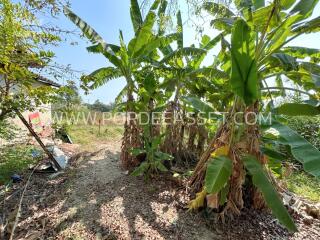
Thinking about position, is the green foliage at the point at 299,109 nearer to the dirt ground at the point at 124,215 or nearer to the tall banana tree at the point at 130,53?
the dirt ground at the point at 124,215

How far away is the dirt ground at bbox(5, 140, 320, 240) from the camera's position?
3.93 metres

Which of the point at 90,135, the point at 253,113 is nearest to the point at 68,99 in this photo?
the point at 253,113

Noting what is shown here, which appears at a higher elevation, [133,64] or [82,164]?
[133,64]

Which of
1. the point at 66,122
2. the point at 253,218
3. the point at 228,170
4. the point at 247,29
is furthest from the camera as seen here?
the point at 66,122

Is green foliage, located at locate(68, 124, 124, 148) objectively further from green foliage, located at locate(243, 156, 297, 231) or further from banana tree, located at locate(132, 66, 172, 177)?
green foliage, located at locate(243, 156, 297, 231)

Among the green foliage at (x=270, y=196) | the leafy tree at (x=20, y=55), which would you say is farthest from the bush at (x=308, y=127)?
the leafy tree at (x=20, y=55)

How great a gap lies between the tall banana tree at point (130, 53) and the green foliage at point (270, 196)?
3185mm

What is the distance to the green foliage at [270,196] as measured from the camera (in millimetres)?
3256

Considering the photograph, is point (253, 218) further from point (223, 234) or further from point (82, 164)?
→ point (82, 164)

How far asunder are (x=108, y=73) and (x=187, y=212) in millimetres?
3765

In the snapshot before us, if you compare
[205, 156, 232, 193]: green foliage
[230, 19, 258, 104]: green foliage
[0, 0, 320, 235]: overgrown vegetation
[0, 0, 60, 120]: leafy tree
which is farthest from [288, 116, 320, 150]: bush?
[0, 0, 60, 120]: leafy tree

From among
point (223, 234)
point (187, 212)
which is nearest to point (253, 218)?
point (223, 234)

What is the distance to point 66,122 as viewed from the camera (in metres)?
6.46

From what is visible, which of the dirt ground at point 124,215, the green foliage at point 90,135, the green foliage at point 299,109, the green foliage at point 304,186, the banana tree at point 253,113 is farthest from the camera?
the green foliage at point 90,135
